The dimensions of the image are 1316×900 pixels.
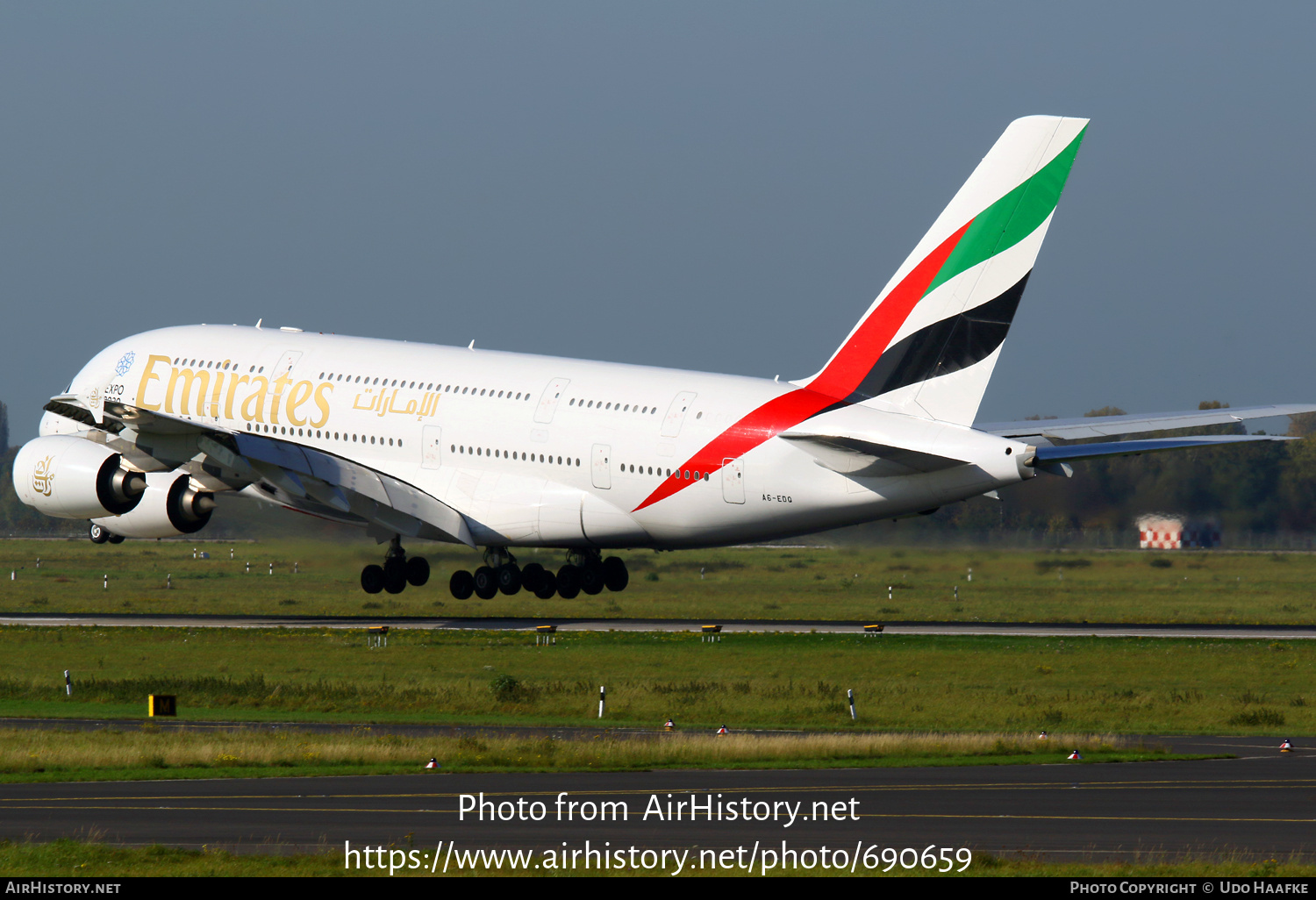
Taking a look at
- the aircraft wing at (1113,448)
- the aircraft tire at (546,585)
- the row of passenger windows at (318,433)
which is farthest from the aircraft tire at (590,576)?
the aircraft wing at (1113,448)

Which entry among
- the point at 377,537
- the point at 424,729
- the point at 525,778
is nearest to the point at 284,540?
the point at 377,537

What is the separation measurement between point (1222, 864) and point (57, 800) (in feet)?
47.1

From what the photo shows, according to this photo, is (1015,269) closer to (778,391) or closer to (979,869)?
(778,391)

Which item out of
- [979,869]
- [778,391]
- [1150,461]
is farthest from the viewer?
[1150,461]

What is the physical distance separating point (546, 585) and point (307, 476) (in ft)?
Answer: 24.3

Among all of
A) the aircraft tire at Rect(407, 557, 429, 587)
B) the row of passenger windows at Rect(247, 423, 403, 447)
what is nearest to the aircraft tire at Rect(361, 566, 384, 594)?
the aircraft tire at Rect(407, 557, 429, 587)

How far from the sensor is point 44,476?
49.1 metres

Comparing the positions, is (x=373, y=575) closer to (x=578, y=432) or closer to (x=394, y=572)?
(x=394, y=572)

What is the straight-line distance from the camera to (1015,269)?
38.5m

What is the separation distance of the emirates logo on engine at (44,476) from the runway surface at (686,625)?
19.9ft

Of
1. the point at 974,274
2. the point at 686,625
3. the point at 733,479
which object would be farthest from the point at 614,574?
the point at 974,274

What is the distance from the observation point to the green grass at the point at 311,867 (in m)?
16.7

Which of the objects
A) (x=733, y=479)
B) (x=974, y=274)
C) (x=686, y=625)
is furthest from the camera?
(x=686, y=625)

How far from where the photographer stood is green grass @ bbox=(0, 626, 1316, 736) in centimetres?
3644
